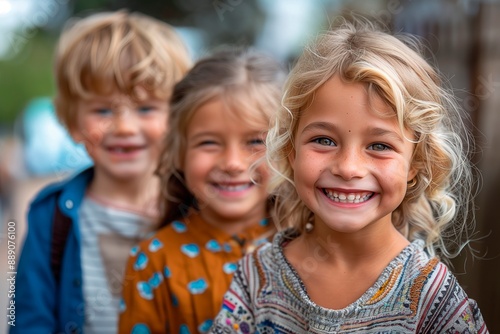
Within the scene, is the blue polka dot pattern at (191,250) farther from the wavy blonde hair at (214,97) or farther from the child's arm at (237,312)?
the child's arm at (237,312)

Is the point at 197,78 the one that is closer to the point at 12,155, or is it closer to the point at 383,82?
the point at 383,82

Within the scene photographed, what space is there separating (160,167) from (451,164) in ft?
4.15

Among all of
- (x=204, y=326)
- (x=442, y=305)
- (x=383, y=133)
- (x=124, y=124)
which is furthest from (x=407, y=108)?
(x=124, y=124)

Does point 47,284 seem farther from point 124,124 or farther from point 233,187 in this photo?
point 233,187

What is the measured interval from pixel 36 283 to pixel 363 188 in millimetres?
1553

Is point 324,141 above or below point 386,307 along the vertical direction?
above

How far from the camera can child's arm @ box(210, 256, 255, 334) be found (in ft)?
5.47

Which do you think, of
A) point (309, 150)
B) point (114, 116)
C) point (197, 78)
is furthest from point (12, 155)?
point (309, 150)

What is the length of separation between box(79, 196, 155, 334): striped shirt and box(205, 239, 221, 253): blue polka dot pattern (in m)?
0.37

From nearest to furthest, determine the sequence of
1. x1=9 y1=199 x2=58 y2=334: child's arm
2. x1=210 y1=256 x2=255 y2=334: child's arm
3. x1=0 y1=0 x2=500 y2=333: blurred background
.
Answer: x1=210 y1=256 x2=255 y2=334: child's arm, x1=9 y1=199 x2=58 y2=334: child's arm, x1=0 y1=0 x2=500 y2=333: blurred background

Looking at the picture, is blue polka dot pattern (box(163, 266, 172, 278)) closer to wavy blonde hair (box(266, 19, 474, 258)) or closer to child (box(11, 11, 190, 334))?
child (box(11, 11, 190, 334))

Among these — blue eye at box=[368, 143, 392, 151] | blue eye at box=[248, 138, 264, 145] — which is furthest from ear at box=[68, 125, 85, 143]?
blue eye at box=[368, 143, 392, 151]

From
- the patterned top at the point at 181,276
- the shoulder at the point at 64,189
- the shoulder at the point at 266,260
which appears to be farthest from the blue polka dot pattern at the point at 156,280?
the shoulder at the point at 64,189

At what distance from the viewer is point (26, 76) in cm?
841
